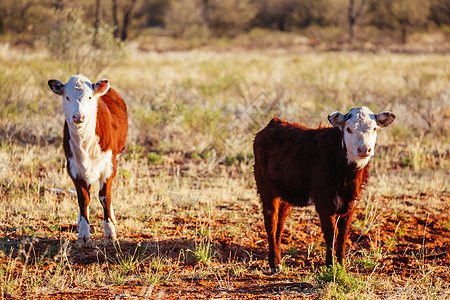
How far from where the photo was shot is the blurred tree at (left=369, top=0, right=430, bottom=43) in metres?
42.3

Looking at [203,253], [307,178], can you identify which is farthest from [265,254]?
[307,178]

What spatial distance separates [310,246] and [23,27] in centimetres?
3280

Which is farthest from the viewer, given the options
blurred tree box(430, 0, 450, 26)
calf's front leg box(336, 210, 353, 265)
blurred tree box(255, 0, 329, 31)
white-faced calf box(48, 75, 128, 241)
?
blurred tree box(255, 0, 329, 31)

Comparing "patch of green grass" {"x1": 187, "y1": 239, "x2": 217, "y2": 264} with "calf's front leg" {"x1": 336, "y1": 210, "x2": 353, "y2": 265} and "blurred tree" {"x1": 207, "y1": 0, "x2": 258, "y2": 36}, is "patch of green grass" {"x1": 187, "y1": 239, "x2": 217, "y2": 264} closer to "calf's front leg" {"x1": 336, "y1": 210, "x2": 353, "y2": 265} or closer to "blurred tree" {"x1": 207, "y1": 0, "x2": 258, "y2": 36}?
"calf's front leg" {"x1": 336, "y1": 210, "x2": 353, "y2": 265}

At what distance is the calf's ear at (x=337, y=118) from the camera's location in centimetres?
507

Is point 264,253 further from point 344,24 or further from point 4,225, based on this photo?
point 344,24

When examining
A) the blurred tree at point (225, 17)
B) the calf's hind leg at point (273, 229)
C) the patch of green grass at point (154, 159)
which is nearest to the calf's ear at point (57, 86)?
the calf's hind leg at point (273, 229)

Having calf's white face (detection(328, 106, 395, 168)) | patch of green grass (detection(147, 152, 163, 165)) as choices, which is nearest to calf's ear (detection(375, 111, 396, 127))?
calf's white face (detection(328, 106, 395, 168))

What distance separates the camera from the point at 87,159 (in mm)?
6375

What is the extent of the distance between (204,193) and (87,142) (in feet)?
8.50

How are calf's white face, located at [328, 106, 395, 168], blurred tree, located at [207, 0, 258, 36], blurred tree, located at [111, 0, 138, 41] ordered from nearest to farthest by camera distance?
1. calf's white face, located at [328, 106, 395, 168]
2. blurred tree, located at [111, 0, 138, 41]
3. blurred tree, located at [207, 0, 258, 36]

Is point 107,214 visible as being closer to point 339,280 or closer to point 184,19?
point 339,280

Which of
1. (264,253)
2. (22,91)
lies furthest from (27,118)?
(264,253)

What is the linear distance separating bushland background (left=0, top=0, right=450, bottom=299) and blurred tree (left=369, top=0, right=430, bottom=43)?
21.6m
